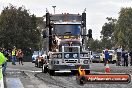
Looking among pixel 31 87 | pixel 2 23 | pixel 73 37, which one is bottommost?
pixel 31 87

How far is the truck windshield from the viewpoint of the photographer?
98.6 feet

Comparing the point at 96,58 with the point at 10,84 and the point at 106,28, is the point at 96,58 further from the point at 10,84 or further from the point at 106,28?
the point at 106,28

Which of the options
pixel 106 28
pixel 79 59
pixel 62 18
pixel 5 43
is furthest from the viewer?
pixel 106 28

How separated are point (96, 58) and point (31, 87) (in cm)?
4586

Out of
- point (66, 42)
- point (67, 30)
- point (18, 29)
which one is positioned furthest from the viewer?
point (18, 29)

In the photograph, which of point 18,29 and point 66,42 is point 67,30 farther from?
point 18,29

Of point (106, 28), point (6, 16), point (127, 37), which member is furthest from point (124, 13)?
point (106, 28)

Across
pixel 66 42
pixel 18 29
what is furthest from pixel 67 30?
pixel 18 29

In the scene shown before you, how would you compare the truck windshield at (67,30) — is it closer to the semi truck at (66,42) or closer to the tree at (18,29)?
the semi truck at (66,42)

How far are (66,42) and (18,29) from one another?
46593mm

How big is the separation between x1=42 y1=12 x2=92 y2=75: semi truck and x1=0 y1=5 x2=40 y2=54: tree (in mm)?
44716

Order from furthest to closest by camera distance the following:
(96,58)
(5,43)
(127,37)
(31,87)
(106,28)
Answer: (106,28) < (127,37) < (5,43) < (96,58) < (31,87)

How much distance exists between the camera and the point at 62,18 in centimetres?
3061

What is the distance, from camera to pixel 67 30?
3006cm
